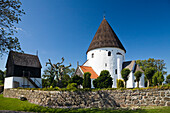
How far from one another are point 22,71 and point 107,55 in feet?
54.6

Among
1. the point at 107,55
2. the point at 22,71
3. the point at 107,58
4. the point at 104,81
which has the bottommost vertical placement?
the point at 104,81

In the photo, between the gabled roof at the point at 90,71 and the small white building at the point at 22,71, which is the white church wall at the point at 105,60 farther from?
the small white building at the point at 22,71

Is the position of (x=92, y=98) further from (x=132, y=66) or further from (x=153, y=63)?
(x=153, y=63)

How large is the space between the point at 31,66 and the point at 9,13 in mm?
20398

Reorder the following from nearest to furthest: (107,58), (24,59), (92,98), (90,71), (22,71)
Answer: (92,98), (22,71), (24,59), (90,71), (107,58)

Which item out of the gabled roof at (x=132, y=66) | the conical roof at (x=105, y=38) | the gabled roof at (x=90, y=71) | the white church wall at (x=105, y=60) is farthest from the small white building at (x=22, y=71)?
the gabled roof at (x=132, y=66)

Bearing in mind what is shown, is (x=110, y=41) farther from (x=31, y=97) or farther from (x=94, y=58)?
(x=31, y=97)

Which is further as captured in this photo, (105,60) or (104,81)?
(105,60)


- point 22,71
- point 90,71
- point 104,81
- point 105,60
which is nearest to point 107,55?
point 105,60

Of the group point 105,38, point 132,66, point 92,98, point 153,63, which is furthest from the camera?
point 153,63

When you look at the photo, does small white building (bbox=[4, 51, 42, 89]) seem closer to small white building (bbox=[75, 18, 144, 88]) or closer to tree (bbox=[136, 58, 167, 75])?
small white building (bbox=[75, 18, 144, 88])

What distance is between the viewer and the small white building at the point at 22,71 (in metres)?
25.5

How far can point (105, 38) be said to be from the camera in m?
30.6

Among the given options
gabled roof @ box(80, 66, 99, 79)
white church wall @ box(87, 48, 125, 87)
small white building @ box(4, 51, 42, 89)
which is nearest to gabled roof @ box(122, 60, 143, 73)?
white church wall @ box(87, 48, 125, 87)
